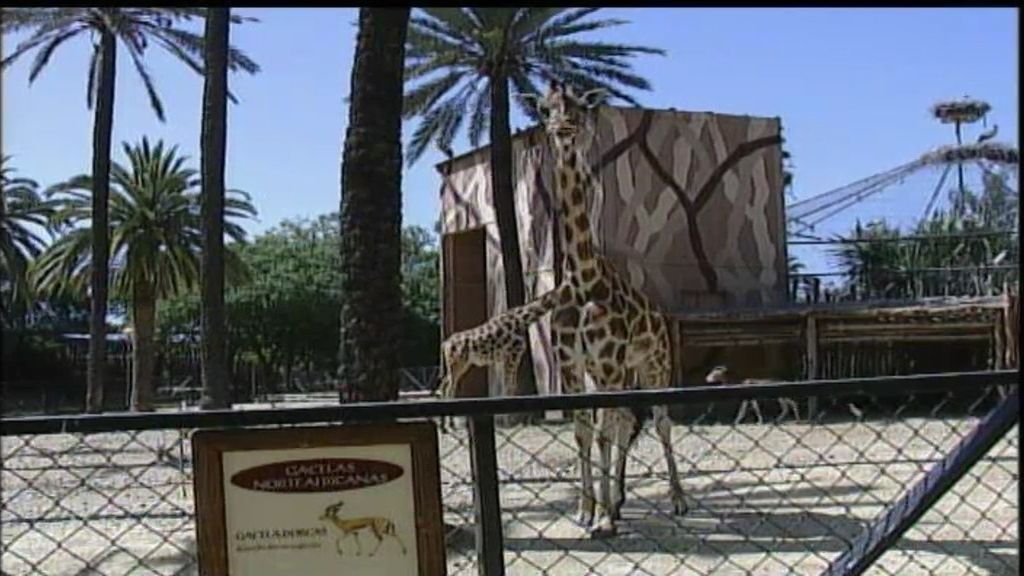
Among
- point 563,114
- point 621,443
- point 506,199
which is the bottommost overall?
point 621,443

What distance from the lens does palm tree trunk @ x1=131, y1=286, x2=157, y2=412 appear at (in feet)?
88.0

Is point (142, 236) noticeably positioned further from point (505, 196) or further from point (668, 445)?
point (668, 445)

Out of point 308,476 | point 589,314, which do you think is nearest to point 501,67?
point 589,314

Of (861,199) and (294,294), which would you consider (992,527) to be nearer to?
(861,199)

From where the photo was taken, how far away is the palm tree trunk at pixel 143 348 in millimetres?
26828

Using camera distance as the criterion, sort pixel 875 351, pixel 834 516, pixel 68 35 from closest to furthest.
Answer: pixel 834 516, pixel 875 351, pixel 68 35

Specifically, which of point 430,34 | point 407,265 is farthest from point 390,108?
point 407,265

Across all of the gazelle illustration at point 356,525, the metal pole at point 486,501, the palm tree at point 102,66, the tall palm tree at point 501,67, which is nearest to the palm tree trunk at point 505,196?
the tall palm tree at point 501,67

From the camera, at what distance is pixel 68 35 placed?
2544cm

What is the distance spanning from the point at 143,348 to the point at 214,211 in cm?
1231

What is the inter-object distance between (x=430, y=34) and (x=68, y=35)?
8.87 meters

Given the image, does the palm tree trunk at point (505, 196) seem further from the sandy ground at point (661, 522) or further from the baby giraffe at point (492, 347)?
the sandy ground at point (661, 522)

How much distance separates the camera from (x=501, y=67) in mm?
22266

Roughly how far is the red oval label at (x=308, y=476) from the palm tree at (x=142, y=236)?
27108 millimetres
